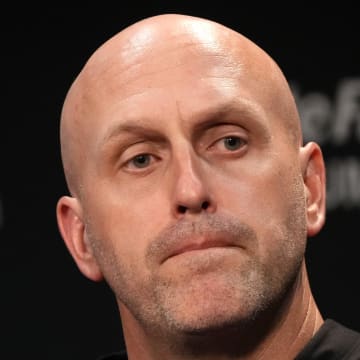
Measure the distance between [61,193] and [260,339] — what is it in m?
1.29

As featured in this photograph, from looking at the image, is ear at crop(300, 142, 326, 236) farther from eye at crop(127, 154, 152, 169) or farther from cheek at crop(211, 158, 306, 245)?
eye at crop(127, 154, 152, 169)

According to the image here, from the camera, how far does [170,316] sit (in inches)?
88.1

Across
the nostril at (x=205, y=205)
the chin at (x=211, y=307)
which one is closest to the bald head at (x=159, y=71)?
the nostril at (x=205, y=205)

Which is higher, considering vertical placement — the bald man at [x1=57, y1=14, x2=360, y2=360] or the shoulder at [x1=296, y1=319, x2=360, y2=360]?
the bald man at [x1=57, y1=14, x2=360, y2=360]

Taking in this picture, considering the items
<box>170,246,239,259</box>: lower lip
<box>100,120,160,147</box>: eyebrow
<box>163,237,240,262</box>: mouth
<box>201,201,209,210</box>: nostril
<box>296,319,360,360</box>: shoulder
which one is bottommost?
<box>296,319,360,360</box>: shoulder

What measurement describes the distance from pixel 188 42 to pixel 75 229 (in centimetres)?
45

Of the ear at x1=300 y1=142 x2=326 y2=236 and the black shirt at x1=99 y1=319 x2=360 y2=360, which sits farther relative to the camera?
the ear at x1=300 y1=142 x2=326 y2=236

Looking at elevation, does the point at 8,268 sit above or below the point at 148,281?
below

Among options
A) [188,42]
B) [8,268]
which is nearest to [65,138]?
[188,42]

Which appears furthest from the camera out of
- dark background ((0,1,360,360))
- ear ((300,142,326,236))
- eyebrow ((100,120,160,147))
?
dark background ((0,1,360,360))

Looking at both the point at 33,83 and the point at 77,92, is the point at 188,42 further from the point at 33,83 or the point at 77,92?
the point at 33,83

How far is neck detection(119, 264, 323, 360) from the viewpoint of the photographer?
229 centimetres

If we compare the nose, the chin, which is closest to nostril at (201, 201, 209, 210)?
the nose

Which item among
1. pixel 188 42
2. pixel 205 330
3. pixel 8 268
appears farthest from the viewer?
pixel 8 268
